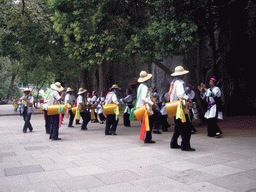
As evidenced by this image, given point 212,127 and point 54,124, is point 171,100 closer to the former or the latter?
point 212,127

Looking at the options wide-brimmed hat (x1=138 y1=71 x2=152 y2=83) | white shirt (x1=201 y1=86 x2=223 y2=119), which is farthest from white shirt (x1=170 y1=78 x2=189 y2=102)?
white shirt (x1=201 y1=86 x2=223 y2=119)

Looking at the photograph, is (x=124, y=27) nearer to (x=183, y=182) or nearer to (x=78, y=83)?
(x=183, y=182)

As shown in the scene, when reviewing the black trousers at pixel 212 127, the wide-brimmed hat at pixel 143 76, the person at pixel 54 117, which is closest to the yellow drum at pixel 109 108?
the person at pixel 54 117

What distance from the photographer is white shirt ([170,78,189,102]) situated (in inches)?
253

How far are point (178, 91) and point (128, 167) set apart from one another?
2.31 metres

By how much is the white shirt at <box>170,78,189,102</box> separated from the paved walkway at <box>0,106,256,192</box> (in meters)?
1.29

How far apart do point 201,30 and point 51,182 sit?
10.3 m

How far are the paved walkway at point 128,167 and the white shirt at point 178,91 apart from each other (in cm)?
129

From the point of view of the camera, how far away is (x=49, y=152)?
22.0ft

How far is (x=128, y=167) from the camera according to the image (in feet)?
16.8

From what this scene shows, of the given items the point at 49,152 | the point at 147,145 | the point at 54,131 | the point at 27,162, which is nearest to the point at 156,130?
the point at 147,145

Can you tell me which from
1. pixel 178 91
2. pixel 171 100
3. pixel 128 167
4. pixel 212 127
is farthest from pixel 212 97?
pixel 128 167

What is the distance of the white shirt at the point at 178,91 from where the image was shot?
21.1ft

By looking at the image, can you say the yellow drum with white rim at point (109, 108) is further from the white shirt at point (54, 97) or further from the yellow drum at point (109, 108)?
the white shirt at point (54, 97)
